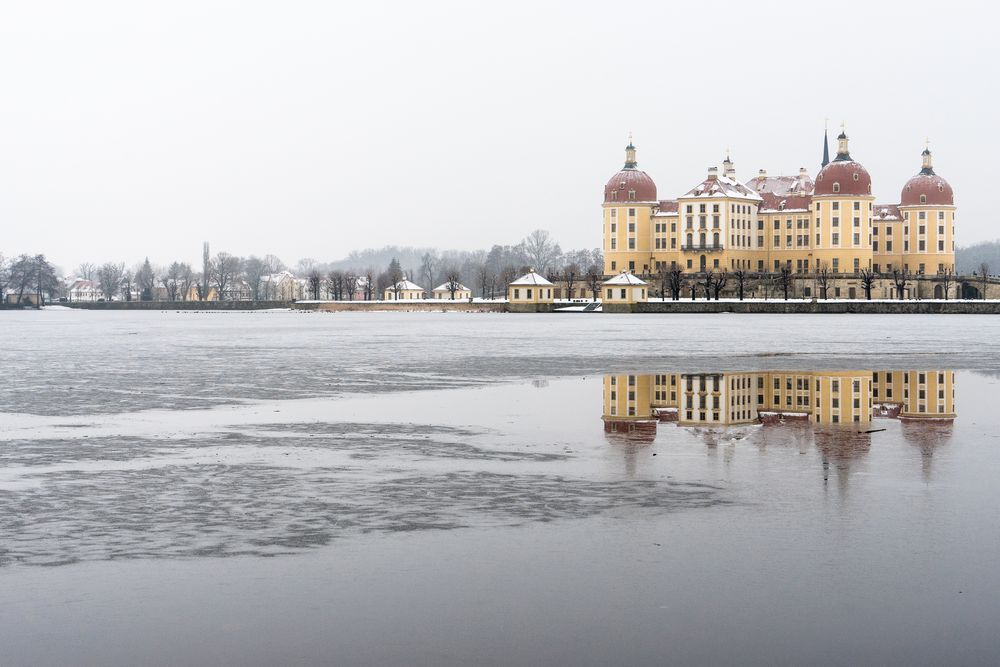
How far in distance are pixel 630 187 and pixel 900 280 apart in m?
33.9

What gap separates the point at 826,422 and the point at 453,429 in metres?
5.26

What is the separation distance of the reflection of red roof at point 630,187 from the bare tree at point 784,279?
1933 cm

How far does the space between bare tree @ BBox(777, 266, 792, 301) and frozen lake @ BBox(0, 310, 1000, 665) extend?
10910cm

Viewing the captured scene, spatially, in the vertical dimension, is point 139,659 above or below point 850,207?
below

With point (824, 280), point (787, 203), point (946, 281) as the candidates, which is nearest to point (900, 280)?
point (946, 281)

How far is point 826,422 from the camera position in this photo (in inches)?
647

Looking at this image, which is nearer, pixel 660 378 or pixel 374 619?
pixel 374 619

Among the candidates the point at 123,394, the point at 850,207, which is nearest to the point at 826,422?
the point at 123,394

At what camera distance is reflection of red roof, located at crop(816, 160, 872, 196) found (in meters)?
136

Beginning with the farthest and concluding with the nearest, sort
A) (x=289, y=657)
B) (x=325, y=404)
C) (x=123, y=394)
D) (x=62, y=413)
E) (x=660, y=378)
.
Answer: (x=660, y=378), (x=123, y=394), (x=325, y=404), (x=62, y=413), (x=289, y=657)

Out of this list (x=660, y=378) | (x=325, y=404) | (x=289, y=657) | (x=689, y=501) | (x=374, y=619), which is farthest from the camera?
(x=660, y=378)

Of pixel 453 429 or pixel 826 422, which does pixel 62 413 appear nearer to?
pixel 453 429

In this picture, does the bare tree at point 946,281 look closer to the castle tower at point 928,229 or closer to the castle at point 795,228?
the castle at point 795,228

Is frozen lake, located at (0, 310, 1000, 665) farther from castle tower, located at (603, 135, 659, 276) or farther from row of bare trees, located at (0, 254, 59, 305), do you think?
row of bare trees, located at (0, 254, 59, 305)
